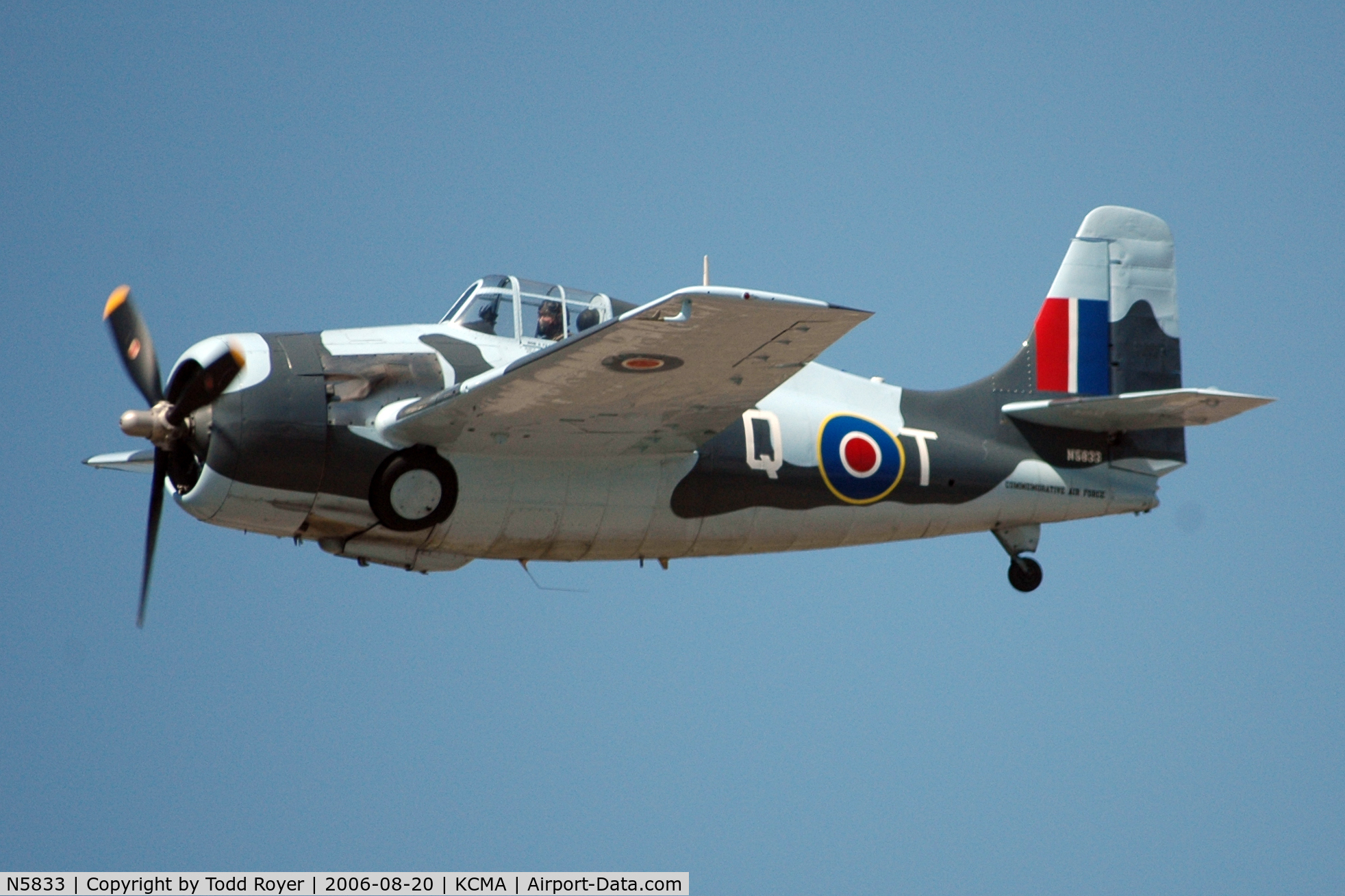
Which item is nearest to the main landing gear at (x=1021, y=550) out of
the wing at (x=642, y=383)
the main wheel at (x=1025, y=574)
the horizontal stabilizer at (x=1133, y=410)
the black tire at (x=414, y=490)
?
the main wheel at (x=1025, y=574)

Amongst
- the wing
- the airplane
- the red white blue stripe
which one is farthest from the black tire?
the red white blue stripe

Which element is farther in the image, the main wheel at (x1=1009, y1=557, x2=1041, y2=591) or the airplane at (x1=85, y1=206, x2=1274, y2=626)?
the main wheel at (x1=1009, y1=557, x2=1041, y2=591)

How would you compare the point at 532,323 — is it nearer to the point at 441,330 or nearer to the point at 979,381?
the point at 441,330

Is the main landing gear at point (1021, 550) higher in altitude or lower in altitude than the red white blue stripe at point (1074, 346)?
lower

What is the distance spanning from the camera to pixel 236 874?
15180 mm

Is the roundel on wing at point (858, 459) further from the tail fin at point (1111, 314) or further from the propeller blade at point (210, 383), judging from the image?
the propeller blade at point (210, 383)

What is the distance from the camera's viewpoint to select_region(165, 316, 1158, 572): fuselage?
13516mm

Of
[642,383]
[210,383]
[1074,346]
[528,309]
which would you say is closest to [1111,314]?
[1074,346]

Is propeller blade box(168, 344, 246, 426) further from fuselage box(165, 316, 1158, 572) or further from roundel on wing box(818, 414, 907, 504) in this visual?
roundel on wing box(818, 414, 907, 504)

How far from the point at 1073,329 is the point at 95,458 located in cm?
1047

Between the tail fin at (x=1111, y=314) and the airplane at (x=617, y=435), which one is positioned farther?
the tail fin at (x=1111, y=314)

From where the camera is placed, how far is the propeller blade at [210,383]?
521 inches

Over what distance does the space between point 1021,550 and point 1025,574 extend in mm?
275

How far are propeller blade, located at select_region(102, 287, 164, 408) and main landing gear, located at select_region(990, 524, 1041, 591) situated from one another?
8.46 meters
